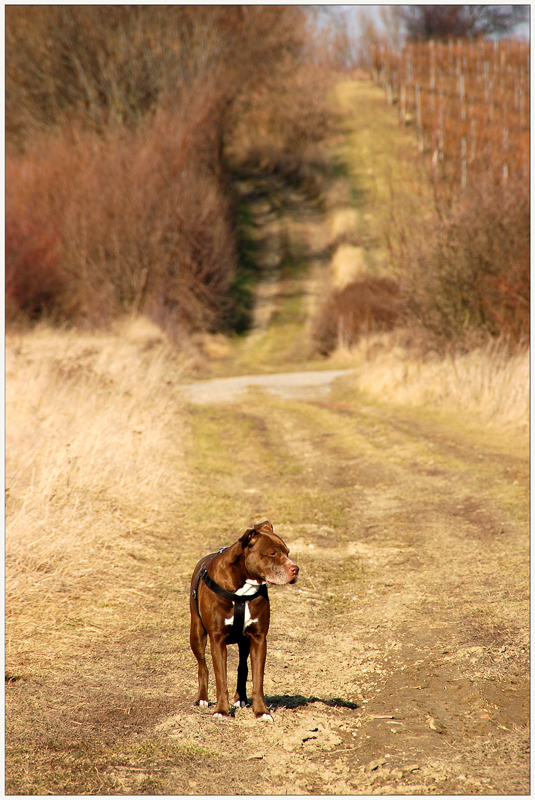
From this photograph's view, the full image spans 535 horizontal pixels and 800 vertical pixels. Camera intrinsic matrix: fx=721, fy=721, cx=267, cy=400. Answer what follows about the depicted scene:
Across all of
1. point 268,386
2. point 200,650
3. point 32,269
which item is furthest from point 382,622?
point 32,269

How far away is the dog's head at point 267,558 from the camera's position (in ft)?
11.7

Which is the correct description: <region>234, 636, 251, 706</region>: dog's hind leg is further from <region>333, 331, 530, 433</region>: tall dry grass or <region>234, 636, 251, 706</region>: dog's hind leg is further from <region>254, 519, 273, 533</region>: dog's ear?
<region>333, 331, 530, 433</region>: tall dry grass

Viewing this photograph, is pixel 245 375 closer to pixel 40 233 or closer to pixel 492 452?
pixel 40 233

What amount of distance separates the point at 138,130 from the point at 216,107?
20.3 feet

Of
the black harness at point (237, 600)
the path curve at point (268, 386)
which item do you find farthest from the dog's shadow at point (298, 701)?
the path curve at point (268, 386)

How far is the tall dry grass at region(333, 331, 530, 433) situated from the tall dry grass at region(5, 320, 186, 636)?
5.83 metres

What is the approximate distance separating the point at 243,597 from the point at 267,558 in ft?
1.02

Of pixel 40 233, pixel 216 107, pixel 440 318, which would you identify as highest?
pixel 216 107

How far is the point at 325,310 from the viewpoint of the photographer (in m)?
30.4

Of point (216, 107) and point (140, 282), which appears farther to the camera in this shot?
point (216, 107)

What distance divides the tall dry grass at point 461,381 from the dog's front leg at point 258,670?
408 inches

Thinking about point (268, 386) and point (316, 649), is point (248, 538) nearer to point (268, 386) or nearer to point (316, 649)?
point (316, 649)

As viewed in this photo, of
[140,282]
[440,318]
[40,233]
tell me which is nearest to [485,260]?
[440,318]

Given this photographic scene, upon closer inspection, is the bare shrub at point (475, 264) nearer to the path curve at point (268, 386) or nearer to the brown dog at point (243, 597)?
the path curve at point (268, 386)
